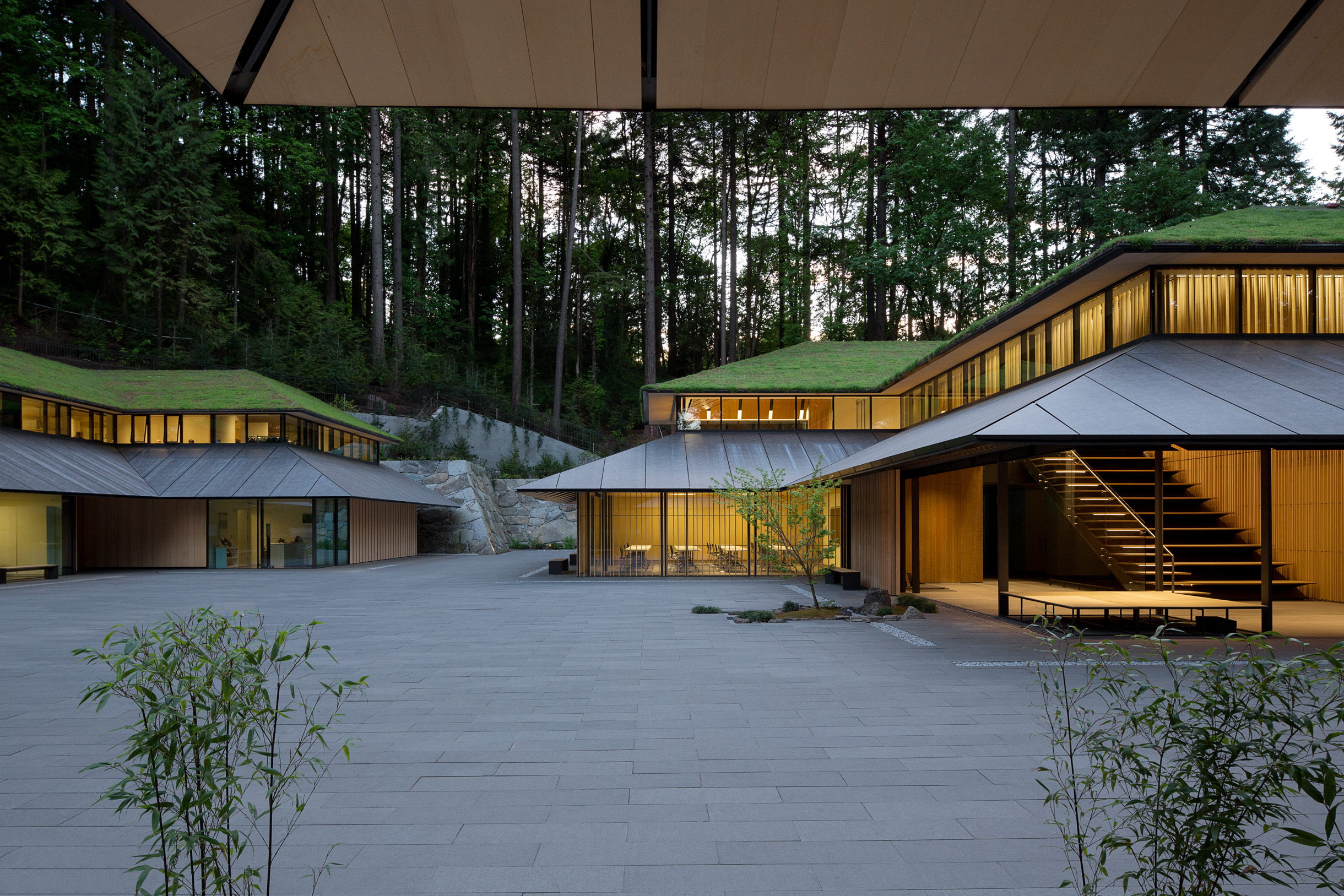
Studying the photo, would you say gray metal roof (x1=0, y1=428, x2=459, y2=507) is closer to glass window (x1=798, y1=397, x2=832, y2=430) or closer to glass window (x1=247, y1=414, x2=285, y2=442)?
glass window (x1=247, y1=414, x2=285, y2=442)

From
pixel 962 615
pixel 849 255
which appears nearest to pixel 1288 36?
pixel 962 615

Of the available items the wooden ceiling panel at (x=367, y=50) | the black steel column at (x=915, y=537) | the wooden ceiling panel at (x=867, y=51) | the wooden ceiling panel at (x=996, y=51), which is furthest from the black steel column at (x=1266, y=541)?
the wooden ceiling panel at (x=367, y=50)

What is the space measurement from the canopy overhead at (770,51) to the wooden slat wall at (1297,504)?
43.9 ft

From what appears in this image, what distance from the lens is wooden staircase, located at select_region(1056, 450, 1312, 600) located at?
12.4 m

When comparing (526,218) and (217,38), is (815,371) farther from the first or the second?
(526,218)

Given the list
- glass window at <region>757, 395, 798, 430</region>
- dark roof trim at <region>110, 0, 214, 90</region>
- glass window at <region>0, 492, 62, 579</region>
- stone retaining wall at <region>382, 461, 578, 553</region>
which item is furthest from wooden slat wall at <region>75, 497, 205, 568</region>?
dark roof trim at <region>110, 0, 214, 90</region>

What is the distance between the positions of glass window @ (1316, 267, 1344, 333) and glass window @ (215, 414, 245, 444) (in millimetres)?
25074

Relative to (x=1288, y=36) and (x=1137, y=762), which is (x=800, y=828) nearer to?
→ (x=1137, y=762)

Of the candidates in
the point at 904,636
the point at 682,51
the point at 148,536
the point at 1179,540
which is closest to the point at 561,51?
the point at 682,51

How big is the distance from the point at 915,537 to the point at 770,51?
44.7 ft

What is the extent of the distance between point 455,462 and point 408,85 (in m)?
27.6

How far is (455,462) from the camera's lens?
28.8 metres

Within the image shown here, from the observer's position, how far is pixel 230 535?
2195 centimetres

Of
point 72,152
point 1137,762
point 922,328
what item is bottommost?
point 1137,762
